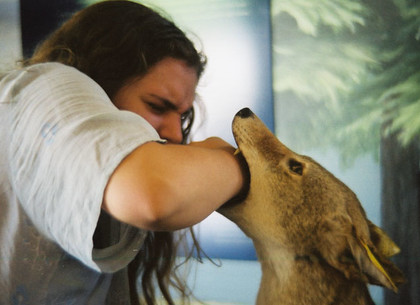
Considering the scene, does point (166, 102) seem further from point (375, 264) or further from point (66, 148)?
point (375, 264)

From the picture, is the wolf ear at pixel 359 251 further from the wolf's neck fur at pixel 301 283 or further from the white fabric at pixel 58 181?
the white fabric at pixel 58 181

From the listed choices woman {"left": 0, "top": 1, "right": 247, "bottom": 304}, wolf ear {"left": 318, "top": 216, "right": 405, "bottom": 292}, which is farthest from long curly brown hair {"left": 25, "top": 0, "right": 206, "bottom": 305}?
wolf ear {"left": 318, "top": 216, "right": 405, "bottom": 292}

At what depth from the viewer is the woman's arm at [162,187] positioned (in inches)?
15.8

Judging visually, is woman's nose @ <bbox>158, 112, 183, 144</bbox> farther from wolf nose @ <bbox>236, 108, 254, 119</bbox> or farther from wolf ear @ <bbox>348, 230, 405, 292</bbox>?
wolf ear @ <bbox>348, 230, 405, 292</bbox>

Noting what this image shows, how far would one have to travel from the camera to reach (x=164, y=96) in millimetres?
608

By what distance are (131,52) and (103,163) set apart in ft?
0.90

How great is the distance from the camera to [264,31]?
59cm

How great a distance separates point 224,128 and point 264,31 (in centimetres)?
15

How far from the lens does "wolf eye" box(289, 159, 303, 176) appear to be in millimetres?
603

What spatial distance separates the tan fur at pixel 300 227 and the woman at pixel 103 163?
5 centimetres

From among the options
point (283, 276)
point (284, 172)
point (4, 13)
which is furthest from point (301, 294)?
point (4, 13)

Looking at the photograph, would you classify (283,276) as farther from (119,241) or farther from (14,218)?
(14,218)

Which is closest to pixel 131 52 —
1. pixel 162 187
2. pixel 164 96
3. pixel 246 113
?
pixel 164 96

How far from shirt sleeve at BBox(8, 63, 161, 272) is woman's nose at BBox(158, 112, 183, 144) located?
0.43ft
